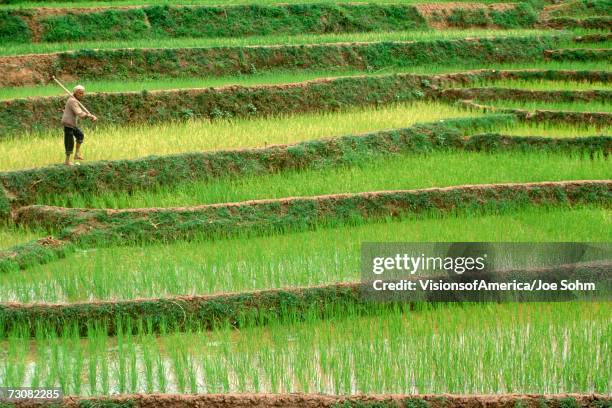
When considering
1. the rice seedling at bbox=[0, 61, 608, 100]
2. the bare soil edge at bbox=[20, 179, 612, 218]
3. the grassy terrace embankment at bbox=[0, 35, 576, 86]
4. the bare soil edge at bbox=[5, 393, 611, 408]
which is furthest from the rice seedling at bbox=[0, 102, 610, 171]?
the bare soil edge at bbox=[5, 393, 611, 408]

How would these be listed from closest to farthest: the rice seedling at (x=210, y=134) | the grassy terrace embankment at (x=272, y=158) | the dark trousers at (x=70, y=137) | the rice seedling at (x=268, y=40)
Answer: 1. the grassy terrace embankment at (x=272, y=158)
2. the dark trousers at (x=70, y=137)
3. the rice seedling at (x=210, y=134)
4. the rice seedling at (x=268, y=40)

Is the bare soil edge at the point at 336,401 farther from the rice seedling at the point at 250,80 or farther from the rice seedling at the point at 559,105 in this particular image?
the rice seedling at the point at 559,105

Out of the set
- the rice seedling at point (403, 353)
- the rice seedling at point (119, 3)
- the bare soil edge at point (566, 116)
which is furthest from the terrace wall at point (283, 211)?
the rice seedling at point (119, 3)

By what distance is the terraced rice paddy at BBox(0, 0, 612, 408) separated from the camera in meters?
6.46

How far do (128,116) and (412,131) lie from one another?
3.45 m

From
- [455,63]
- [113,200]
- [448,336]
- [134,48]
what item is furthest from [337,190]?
[455,63]

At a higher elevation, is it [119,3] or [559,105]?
[119,3]

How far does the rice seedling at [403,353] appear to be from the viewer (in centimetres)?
633

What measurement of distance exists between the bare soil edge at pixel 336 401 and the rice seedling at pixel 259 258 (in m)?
0.45

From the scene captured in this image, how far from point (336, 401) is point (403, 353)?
2.94ft

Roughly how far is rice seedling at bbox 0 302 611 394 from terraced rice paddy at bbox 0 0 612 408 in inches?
0.8

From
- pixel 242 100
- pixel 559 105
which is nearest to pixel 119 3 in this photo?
pixel 242 100

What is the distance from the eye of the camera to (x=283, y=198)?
991 centimetres

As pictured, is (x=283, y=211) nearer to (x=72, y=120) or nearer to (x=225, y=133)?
(x=72, y=120)
